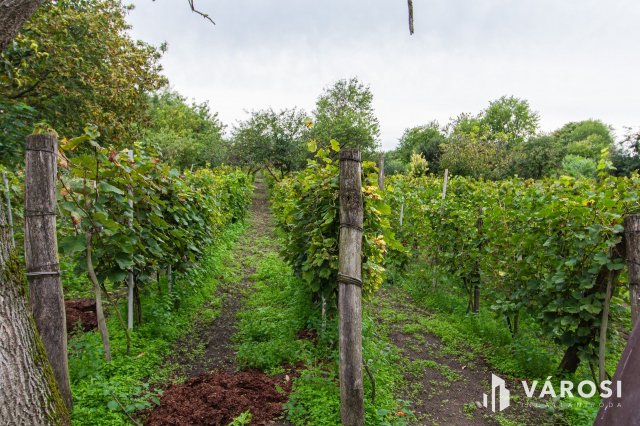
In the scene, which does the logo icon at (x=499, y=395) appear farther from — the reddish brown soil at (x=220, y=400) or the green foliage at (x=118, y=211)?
the green foliage at (x=118, y=211)

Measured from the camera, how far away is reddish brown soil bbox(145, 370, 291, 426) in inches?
122

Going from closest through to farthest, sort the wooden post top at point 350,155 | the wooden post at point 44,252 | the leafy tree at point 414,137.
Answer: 1. the wooden post at point 44,252
2. the wooden post top at point 350,155
3. the leafy tree at point 414,137

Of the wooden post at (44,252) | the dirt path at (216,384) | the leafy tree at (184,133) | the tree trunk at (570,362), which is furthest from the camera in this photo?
the leafy tree at (184,133)

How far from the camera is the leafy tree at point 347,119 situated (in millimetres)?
32656

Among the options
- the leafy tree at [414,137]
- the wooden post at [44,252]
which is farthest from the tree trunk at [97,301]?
the leafy tree at [414,137]

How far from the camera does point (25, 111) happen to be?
7816 millimetres

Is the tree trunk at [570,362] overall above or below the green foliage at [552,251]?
below

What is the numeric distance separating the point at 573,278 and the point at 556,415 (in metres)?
1.42

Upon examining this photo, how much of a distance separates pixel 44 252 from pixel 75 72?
8.12 m

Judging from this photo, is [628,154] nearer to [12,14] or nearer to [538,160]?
[538,160]

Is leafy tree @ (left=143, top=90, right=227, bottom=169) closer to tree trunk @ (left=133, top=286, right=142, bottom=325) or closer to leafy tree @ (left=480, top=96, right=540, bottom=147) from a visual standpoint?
tree trunk @ (left=133, top=286, right=142, bottom=325)

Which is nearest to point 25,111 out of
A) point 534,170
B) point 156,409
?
point 156,409

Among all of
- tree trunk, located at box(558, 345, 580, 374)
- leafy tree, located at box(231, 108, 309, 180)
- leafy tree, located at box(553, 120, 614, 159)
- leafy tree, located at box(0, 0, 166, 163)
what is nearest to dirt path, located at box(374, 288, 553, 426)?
tree trunk, located at box(558, 345, 580, 374)

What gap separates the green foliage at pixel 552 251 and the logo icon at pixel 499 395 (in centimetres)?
78
